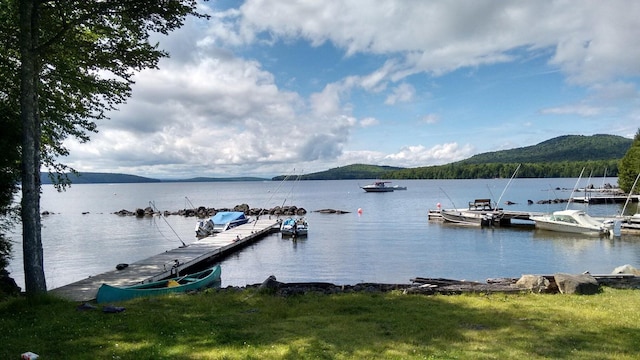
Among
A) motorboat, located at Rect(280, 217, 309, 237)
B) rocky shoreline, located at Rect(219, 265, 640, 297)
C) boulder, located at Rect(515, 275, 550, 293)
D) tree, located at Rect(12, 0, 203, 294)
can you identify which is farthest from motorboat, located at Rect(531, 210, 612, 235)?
tree, located at Rect(12, 0, 203, 294)

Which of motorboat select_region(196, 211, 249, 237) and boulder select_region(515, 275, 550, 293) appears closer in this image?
boulder select_region(515, 275, 550, 293)

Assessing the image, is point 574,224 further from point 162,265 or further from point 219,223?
point 219,223

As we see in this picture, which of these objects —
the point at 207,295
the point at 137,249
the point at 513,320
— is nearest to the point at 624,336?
the point at 513,320

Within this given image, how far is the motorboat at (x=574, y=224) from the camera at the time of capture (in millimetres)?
44094

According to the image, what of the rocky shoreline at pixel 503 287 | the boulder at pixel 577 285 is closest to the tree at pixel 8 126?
the rocky shoreline at pixel 503 287

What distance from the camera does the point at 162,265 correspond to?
1057 inches

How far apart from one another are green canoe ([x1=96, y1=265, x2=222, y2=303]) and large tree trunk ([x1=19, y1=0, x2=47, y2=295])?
2862mm

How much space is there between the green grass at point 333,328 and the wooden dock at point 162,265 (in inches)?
247

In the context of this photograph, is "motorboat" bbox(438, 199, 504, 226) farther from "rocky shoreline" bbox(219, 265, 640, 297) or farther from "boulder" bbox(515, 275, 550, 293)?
"boulder" bbox(515, 275, 550, 293)

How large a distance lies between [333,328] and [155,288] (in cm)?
1011

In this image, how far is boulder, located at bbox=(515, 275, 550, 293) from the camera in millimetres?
15211

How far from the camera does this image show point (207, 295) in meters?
15.4

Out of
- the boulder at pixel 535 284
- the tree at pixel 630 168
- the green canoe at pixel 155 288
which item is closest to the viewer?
the boulder at pixel 535 284

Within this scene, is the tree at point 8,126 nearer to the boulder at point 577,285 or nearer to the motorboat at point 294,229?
the boulder at point 577,285
